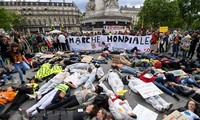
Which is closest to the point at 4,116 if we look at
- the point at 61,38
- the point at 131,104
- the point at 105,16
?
the point at 131,104

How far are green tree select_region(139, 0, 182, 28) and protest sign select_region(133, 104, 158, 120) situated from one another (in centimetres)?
3830

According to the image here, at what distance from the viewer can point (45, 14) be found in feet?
302

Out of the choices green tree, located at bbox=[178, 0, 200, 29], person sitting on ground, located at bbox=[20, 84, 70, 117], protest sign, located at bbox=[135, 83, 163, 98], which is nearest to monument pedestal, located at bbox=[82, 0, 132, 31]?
green tree, located at bbox=[178, 0, 200, 29]

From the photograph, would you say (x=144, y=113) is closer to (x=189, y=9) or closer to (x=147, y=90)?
(x=147, y=90)

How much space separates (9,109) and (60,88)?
1620mm

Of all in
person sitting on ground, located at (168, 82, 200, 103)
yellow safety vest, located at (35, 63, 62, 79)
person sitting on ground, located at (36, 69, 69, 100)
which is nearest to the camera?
person sitting on ground, located at (168, 82, 200, 103)

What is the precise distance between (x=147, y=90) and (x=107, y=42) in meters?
8.39

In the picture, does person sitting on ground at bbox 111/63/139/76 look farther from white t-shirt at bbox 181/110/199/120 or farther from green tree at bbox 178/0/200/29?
green tree at bbox 178/0/200/29

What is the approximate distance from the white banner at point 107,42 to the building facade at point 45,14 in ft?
247

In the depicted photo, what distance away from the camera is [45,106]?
441cm

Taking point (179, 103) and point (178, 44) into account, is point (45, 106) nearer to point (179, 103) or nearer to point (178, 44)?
point (179, 103)

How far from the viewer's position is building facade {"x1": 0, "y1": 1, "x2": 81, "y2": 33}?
88.5 meters

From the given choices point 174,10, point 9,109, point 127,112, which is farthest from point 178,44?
point 174,10

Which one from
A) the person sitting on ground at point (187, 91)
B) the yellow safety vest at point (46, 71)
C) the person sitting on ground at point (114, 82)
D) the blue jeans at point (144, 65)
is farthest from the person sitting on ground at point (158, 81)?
the yellow safety vest at point (46, 71)
